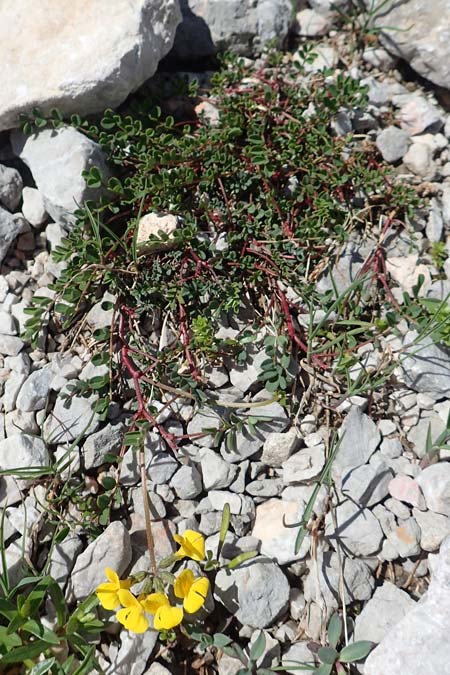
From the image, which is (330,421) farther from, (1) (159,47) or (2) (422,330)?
(1) (159,47)

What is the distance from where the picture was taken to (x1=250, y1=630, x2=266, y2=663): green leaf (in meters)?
2.70

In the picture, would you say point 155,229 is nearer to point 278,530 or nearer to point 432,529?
point 278,530

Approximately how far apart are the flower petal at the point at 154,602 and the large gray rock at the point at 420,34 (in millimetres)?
3893

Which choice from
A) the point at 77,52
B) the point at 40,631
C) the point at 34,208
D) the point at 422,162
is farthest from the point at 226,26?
the point at 40,631

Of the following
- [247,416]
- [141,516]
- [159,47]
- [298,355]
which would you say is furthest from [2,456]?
[159,47]

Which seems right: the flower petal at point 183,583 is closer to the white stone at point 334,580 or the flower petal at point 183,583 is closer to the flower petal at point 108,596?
the flower petal at point 108,596

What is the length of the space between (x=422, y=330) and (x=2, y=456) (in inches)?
93.2

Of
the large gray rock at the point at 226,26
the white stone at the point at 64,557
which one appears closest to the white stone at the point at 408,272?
the large gray rock at the point at 226,26

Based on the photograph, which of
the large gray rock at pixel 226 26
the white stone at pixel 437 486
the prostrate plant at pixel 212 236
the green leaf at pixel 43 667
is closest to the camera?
the green leaf at pixel 43 667

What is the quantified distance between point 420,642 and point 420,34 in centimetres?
399

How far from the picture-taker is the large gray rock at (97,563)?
293 centimetres

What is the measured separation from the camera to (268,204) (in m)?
3.80

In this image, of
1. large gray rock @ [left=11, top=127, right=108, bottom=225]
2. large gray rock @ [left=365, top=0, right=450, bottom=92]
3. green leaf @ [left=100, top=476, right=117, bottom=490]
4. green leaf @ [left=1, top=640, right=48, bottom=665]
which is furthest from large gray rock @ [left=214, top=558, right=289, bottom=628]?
large gray rock @ [left=365, top=0, right=450, bottom=92]

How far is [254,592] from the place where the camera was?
9.43 feet
